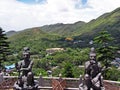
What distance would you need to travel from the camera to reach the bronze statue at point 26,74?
14.0 m

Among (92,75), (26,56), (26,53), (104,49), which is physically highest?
(26,53)

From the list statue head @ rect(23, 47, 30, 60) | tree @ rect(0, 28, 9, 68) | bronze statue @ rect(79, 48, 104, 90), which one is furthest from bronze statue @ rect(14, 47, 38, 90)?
tree @ rect(0, 28, 9, 68)

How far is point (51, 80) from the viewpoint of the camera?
18141mm

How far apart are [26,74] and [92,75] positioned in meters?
2.93

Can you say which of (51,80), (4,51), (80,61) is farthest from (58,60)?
(51,80)

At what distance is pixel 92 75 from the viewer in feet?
44.0

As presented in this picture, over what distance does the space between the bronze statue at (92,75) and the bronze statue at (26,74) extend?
2246 mm

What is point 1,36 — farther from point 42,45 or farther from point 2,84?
point 42,45

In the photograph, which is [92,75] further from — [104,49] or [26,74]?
[104,49]

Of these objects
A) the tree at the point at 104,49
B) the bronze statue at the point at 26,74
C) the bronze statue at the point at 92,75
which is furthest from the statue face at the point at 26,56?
the tree at the point at 104,49

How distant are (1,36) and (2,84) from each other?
2100cm

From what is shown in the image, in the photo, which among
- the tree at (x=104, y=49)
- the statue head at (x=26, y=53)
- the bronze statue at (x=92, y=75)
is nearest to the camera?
the bronze statue at (x=92, y=75)

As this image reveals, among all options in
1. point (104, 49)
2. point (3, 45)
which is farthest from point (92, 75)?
point (3, 45)

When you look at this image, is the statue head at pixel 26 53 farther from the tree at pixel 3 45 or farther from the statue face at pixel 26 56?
the tree at pixel 3 45
